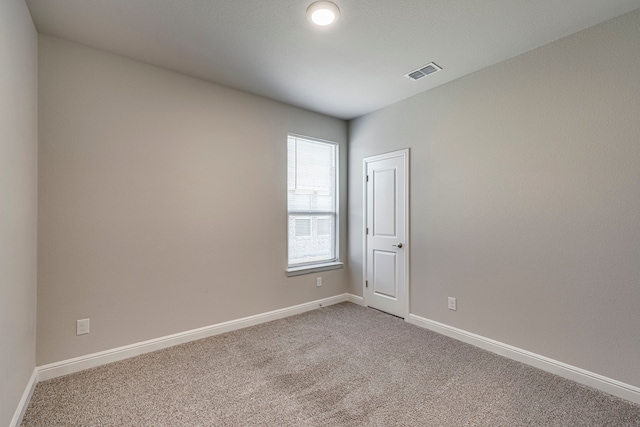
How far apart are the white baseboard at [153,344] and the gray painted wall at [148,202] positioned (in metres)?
0.06

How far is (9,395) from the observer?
1.63 m

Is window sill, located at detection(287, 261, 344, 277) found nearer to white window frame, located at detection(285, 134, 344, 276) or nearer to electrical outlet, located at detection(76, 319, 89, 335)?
white window frame, located at detection(285, 134, 344, 276)

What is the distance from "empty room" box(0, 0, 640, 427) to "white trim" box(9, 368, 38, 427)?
0.10 ft

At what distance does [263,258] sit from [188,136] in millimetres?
1517

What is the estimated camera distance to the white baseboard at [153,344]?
230 centimetres

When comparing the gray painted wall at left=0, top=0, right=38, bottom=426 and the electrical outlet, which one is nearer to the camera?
the gray painted wall at left=0, top=0, right=38, bottom=426

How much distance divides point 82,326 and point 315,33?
2.93 meters

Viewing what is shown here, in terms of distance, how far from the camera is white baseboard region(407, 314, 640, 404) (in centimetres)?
204

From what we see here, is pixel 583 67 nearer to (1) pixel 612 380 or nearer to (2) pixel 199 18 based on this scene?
(1) pixel 612 380

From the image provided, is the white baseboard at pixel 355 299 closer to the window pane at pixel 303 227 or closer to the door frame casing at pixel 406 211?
the door frame casing at pixel 406 211

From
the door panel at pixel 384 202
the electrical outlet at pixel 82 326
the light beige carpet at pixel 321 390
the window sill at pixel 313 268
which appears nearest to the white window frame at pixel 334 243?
the window sill at pixel 313 268

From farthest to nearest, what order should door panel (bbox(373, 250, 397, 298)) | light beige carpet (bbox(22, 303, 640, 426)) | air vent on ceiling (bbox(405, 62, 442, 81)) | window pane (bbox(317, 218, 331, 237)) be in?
window pane (bbox(317, 218, 331, 237)) → door panel (bbox(373, 250, 397, 298)) → air vent on ceiling (bbox(405, 62, 442, 81)) → light beige carpet (bbox(22, 303, 640, 426))

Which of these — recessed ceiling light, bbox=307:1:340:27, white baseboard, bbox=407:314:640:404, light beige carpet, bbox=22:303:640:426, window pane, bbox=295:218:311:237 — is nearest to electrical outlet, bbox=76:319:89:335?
light beige carpet, bbox=22:303:640:426

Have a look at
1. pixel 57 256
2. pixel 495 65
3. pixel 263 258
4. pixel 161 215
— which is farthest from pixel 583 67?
pixel 57 256
